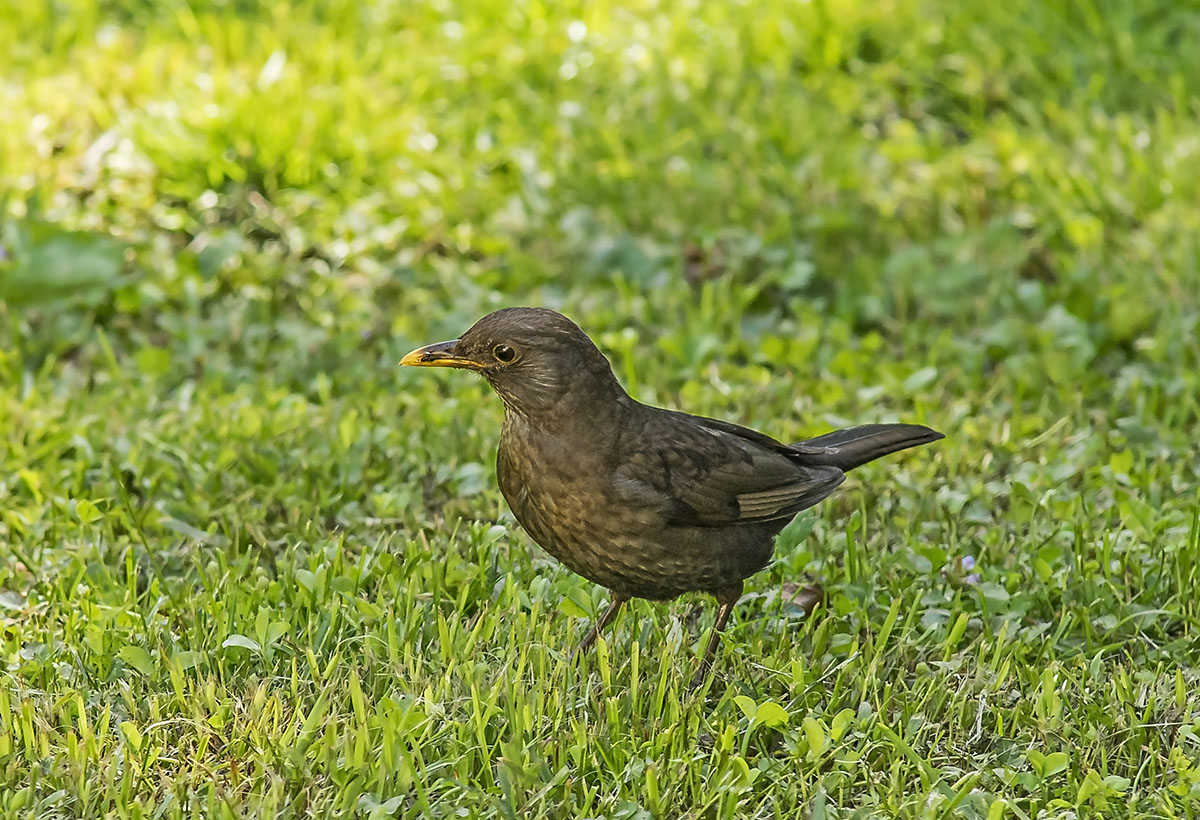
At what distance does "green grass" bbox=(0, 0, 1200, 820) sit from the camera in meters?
3.63

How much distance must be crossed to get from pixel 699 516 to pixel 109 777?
1.52 m

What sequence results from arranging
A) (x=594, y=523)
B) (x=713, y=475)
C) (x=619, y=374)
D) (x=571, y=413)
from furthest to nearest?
(x=619, y=374)
(x=713, y=475)
(x=571, y=413)
(x=594, y=523)

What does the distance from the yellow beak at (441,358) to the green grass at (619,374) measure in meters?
0.60

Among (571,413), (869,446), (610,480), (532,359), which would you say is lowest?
(869,446)

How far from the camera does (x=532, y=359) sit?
3949 millimetres

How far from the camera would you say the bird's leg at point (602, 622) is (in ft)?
13.1

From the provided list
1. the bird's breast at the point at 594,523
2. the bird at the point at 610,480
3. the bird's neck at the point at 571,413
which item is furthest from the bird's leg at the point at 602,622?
the bird's neck at the point at 571,413

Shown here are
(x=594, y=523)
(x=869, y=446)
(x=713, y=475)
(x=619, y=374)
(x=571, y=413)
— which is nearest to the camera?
A: (x=594, y=523)

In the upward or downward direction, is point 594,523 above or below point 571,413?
below

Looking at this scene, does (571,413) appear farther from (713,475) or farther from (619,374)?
(619,374)

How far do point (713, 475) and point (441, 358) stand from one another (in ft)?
2.49

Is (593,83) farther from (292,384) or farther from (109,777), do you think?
(109,777)

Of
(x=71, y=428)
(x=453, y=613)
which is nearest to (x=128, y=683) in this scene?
(x=453, y=613)

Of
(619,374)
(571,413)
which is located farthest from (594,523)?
(619,374)
